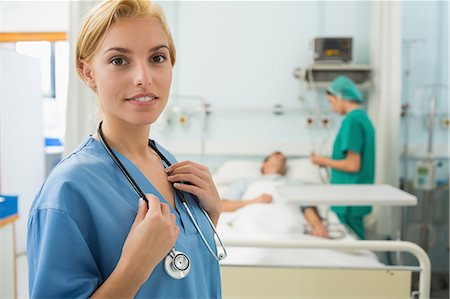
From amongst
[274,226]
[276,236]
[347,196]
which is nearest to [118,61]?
[347,196]

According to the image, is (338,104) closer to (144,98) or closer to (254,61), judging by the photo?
(254,61)

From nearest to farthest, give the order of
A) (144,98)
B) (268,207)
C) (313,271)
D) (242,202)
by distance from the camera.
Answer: (144,98) < (313,271) < (268,207) < (242,202)

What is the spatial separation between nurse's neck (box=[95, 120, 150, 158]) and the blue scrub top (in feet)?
0.09

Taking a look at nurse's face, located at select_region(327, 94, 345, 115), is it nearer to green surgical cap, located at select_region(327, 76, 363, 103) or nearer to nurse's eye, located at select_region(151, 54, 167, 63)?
green surgical cap, located at select_region(327, 76, 363, 103)

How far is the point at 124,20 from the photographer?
0.75 metres

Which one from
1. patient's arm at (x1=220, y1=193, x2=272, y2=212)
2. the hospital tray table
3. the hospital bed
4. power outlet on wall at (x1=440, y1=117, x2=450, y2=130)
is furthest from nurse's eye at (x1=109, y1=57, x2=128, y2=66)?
power outlet on wall at (x1=440, y1=117, x2=450, y2=130)

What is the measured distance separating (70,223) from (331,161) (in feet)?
7.07

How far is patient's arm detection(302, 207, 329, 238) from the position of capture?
2376 mm

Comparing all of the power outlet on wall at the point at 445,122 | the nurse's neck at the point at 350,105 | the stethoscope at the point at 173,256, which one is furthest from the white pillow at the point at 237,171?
the stethoscope at the point at 173,256

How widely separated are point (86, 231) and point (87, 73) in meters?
0.29

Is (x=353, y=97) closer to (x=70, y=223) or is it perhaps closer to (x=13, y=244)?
(x=13, y=244)

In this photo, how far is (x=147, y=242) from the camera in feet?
2.11

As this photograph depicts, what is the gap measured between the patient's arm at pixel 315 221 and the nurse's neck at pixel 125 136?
1.71 meters

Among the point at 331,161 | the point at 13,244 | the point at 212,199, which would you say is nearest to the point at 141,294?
the point at 212,199
